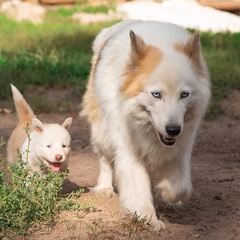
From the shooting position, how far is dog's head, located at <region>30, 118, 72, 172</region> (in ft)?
16.9

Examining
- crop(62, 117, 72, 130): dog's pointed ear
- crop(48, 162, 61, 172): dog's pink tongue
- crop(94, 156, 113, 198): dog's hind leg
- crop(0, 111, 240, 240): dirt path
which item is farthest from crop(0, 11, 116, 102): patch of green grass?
crop(48, 162, 61, 172): dog's pink tongue

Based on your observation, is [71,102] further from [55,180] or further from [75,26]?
[75,26]

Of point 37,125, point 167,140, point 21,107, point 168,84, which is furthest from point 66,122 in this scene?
point 168,84

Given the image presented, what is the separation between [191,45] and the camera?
4.81m

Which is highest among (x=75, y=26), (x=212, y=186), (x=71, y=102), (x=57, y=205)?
(x=57, y=205)

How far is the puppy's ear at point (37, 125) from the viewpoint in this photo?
17.2ft

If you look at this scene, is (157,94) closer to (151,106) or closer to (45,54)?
(151,106)

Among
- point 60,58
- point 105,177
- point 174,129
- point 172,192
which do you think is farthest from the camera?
point 60,58

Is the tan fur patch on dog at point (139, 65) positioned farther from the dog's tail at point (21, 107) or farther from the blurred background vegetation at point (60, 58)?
the blurred background vegetation at point (60, 58)

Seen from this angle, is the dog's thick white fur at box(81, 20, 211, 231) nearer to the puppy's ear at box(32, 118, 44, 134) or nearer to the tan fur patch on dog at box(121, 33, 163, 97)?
the tan fur patch on dog at box(121, 33, 163, 97)

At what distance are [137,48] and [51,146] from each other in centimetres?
97

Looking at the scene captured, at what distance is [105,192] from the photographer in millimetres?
5773

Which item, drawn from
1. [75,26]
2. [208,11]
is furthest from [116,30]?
[208,11]

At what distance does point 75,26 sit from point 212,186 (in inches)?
329
